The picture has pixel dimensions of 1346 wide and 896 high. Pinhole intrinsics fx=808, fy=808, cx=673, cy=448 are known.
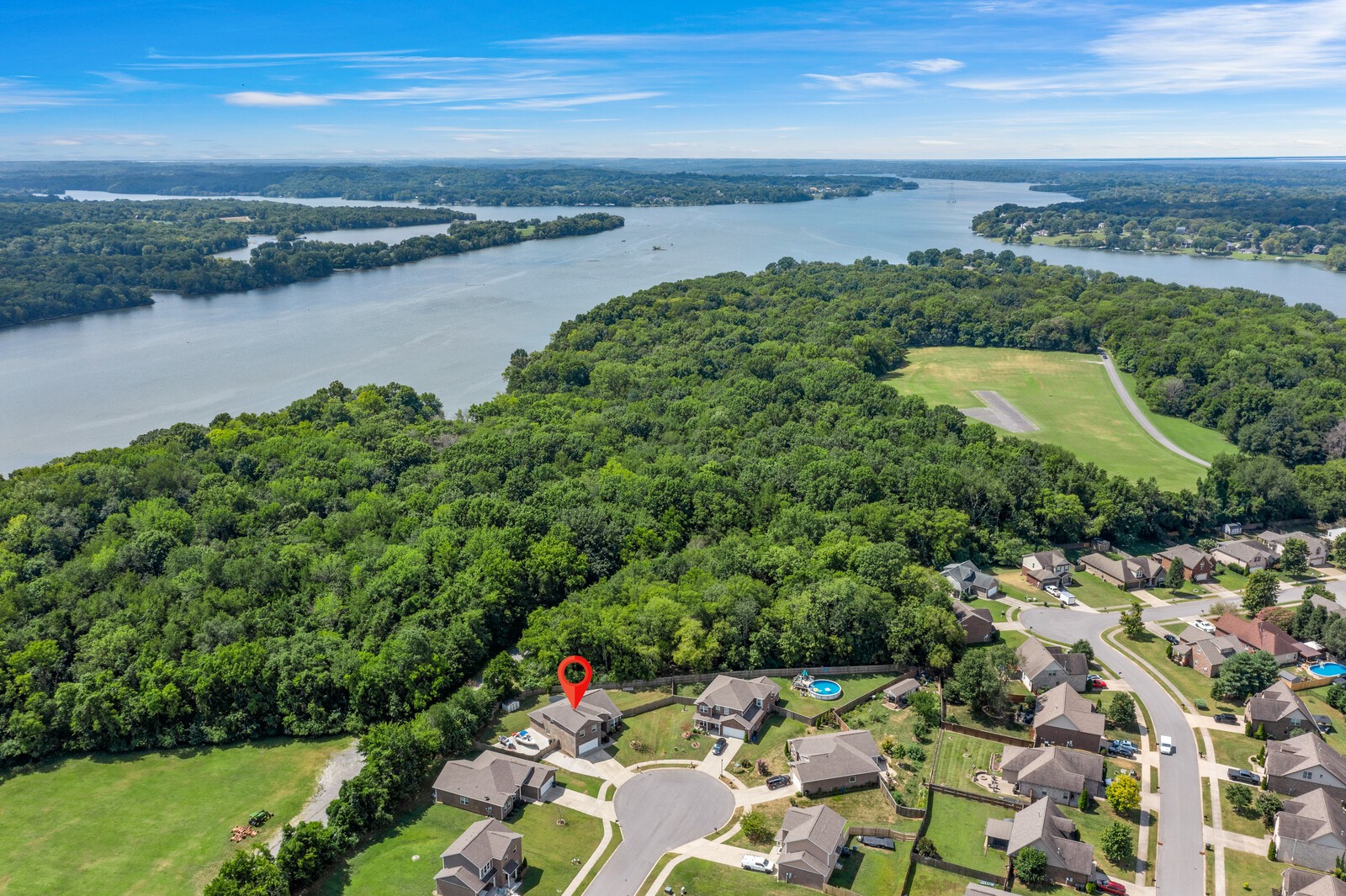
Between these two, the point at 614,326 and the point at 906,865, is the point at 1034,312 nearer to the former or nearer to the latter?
the point at 614,326

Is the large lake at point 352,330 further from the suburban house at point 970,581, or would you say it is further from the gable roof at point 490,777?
the gable roof at point 490,777

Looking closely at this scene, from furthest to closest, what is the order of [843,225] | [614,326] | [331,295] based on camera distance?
[843,225] < [331,295] < [614,326]

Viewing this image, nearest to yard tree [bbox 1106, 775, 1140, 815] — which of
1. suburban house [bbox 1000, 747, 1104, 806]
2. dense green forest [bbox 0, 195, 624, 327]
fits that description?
suburban house [bbox 1000, 747, 1104, 806]

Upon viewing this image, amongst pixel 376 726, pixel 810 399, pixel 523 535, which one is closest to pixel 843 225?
pixel 810 399

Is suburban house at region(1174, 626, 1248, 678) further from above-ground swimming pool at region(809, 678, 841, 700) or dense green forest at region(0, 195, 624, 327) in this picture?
dense green forest at region(0, 195, 624, 327)

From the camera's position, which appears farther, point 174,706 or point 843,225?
point 843,225

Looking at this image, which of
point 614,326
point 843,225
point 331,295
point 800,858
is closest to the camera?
point 800,858

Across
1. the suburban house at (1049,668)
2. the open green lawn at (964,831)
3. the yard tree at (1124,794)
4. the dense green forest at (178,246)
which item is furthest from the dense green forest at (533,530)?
the dense green forest at (178,246)

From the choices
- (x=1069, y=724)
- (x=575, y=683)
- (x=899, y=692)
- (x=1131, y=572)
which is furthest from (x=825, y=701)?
(x=1131, y=572)
